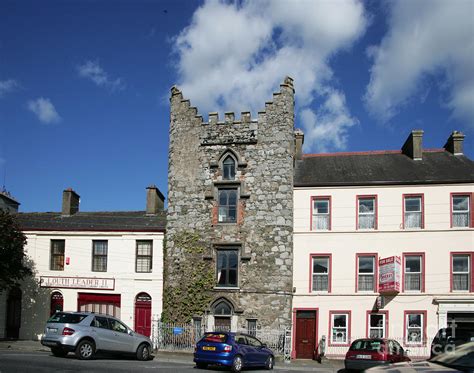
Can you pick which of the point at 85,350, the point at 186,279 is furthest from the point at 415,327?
the point at 85,350

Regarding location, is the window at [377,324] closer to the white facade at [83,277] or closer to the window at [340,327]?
the window at [340,327]

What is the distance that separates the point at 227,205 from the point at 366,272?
7.64 metres

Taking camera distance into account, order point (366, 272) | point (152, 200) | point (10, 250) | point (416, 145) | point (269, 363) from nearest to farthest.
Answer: point (269, 363)
point (366, 272)
point (10, 250)
point (416, 145)
point (152, 200)

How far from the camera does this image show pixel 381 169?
30.0 meters

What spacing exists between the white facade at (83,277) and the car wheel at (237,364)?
37.9 ft

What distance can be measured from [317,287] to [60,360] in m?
13.9

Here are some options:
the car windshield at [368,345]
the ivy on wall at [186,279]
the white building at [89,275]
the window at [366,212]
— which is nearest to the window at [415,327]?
the window at [366,212]

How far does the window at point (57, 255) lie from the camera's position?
31892 mm

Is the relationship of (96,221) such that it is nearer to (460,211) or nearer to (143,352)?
(143,352)

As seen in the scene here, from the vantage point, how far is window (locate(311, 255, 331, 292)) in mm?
28469

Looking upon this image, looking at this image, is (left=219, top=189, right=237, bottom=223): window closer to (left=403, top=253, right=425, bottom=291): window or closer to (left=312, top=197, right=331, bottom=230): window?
(left=312, top=197, right=331, bottom=230): window

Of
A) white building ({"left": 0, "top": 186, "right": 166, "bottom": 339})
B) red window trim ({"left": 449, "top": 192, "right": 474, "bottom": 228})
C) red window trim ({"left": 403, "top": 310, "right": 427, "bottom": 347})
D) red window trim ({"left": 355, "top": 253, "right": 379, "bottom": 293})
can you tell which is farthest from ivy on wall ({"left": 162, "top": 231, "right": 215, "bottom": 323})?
red window trim ({"left": 449, "top": 192, "right": 474, "bottom": 228})

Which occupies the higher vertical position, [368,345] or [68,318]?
[68,318]

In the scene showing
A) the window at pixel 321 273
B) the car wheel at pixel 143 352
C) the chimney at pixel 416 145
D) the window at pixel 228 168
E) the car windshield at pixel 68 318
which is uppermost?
the chimney at pixel 416 145
